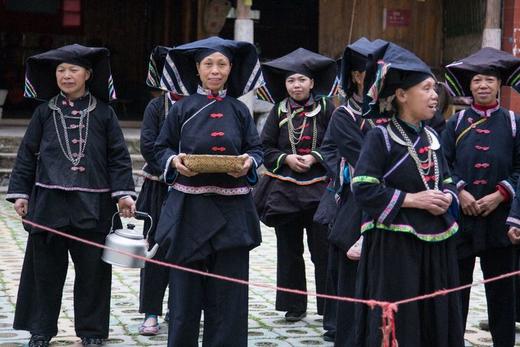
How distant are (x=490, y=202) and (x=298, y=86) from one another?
166 cm

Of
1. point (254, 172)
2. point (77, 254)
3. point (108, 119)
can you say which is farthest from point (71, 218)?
point (254, 172)

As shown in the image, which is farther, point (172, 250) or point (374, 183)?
point (172, 250)

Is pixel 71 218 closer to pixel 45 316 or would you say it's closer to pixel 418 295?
pixel 45 316

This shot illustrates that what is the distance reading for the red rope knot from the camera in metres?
4.47

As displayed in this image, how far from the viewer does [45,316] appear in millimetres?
5906

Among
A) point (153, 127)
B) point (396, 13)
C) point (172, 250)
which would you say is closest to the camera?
point (172, 250)

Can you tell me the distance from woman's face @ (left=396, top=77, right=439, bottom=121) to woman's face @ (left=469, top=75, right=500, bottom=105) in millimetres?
1208

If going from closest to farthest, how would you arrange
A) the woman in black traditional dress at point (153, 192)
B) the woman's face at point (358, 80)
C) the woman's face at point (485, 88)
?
the woman's face at point (358, 80) < the woman's face at point (485, 88) < the woman in black traditional dress at point (153, 192)

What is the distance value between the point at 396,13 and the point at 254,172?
10981mm

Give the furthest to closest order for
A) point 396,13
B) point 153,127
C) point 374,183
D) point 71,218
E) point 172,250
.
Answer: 1. point 396,13
2. point 153,127
3. point 71,218
4. point 172,250
5. point 374,183

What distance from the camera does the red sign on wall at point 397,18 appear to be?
1586cm

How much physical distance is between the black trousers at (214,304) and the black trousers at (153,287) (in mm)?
1075

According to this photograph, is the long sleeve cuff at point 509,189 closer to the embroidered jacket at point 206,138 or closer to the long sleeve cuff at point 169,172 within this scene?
the embroidered jacket at point 206,138

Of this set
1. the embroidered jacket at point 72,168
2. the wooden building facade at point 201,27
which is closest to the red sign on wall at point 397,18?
the wooden building facade at point 201,27
